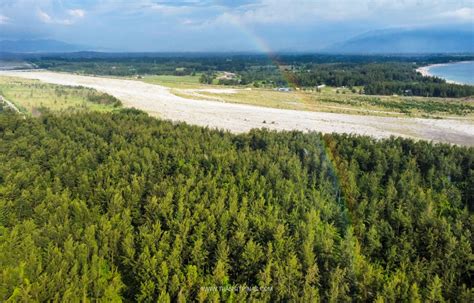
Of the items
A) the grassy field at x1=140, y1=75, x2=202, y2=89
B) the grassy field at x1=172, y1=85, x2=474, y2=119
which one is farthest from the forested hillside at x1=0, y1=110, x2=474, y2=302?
the grassy field at x1=140, y1=75, x2=202, y2=89

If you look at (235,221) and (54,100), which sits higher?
(54,100)

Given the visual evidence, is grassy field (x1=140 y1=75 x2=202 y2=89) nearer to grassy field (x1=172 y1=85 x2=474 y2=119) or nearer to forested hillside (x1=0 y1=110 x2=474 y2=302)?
grassy field (x1=172 y1=85 x2=474 y2=119)

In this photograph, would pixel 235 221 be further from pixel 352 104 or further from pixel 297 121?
pixel 352 104

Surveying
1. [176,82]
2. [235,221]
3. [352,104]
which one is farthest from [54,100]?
[176,82]

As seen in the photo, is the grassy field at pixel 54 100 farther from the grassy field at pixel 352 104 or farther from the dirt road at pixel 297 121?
the grassy field at pixel 352 104

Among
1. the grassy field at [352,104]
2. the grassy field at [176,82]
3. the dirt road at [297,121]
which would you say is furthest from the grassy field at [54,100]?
the grassy field at [176,82]
